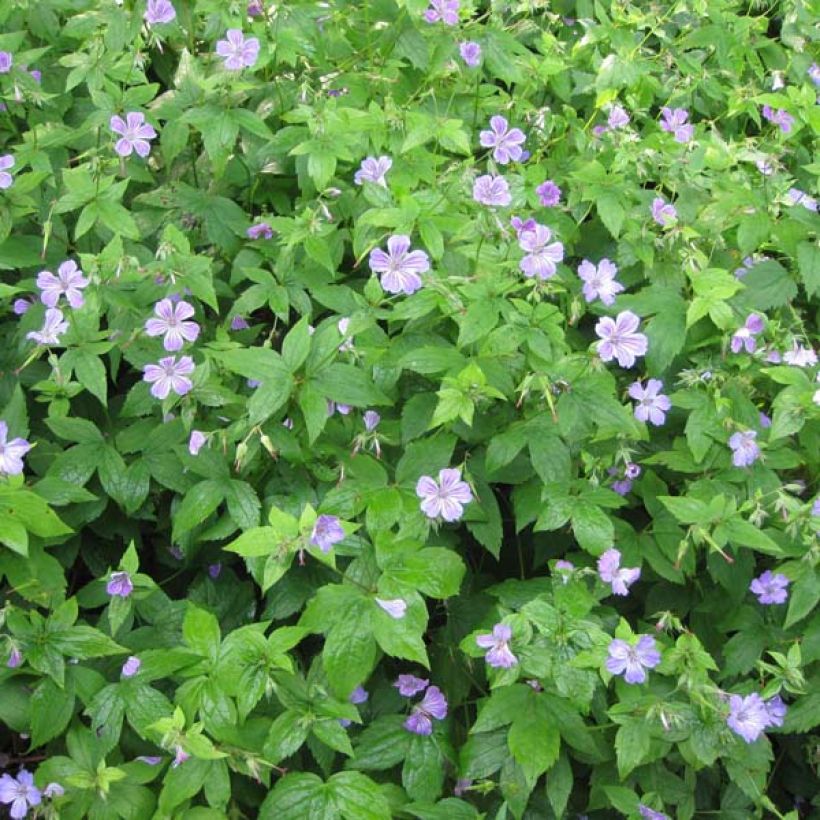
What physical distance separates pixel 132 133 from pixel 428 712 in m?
1.91

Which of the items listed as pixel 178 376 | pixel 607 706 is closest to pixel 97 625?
pixel 178 376

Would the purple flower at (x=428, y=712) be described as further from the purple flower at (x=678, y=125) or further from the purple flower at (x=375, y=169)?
the purple flower at (x=678, y=125)

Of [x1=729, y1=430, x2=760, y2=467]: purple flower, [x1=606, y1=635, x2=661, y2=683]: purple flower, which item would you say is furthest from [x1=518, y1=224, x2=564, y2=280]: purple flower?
[x1=606, y1=635, x2=661, y2=683]: purple flower

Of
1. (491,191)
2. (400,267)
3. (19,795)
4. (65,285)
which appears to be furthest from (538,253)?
(19,795)

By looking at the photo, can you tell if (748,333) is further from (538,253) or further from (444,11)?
(444,11)

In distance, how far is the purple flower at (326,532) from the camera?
7.34 ft

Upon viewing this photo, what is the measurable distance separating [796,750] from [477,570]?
108 centimetres

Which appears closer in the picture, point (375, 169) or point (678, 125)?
point (375, 169)

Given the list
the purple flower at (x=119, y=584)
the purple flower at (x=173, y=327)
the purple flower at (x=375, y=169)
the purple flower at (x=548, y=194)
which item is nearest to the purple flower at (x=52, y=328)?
the purple flower at (x=173, y=327)

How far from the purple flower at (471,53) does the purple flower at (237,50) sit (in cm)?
72

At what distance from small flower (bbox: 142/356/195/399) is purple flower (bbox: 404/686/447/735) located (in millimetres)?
989

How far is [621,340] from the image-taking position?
2.62 meters

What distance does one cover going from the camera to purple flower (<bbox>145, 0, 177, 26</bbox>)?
127 inches

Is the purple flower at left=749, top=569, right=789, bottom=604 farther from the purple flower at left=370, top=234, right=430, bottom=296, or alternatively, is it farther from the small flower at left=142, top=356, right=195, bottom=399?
the small flower at left=142, top=356, right=195, bottom=399
